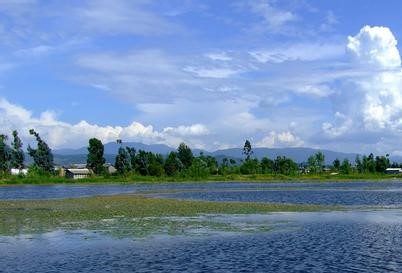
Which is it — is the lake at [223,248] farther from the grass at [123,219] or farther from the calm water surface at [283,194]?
the calm water surface at [283,194]

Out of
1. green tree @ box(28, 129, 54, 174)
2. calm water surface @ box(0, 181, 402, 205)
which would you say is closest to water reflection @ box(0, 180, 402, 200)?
calm water surface @ box(0, 181, 402, 205)

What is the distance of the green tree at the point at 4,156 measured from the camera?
582 ft

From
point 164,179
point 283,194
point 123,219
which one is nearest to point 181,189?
point 283,194

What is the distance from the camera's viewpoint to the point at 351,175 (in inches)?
7677

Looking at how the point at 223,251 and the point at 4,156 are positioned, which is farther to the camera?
the point at 4,156

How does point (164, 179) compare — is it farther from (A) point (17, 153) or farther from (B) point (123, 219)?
(B) point (123, 219)

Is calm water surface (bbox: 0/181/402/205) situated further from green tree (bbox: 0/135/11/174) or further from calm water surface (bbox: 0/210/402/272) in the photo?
green tree (bbox: 0/135/11/174)

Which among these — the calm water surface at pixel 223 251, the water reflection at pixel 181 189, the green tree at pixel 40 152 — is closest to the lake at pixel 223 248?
the calm water surface at pixel 223 251

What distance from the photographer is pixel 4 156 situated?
178875 mm

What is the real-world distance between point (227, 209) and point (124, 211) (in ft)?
34.5

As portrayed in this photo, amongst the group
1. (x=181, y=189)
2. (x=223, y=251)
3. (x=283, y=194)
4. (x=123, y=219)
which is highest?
(x=181, y=189)

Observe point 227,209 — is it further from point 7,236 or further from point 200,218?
point 7,236

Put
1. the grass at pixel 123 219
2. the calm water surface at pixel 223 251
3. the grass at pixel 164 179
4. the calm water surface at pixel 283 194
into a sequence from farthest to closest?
the grass at pixel 164 179, the calm water surface at pixel 283 194, the grass at pixel 123 219, the calm water surface at pixel 223 251

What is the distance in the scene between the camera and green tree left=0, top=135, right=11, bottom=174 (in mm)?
177250
